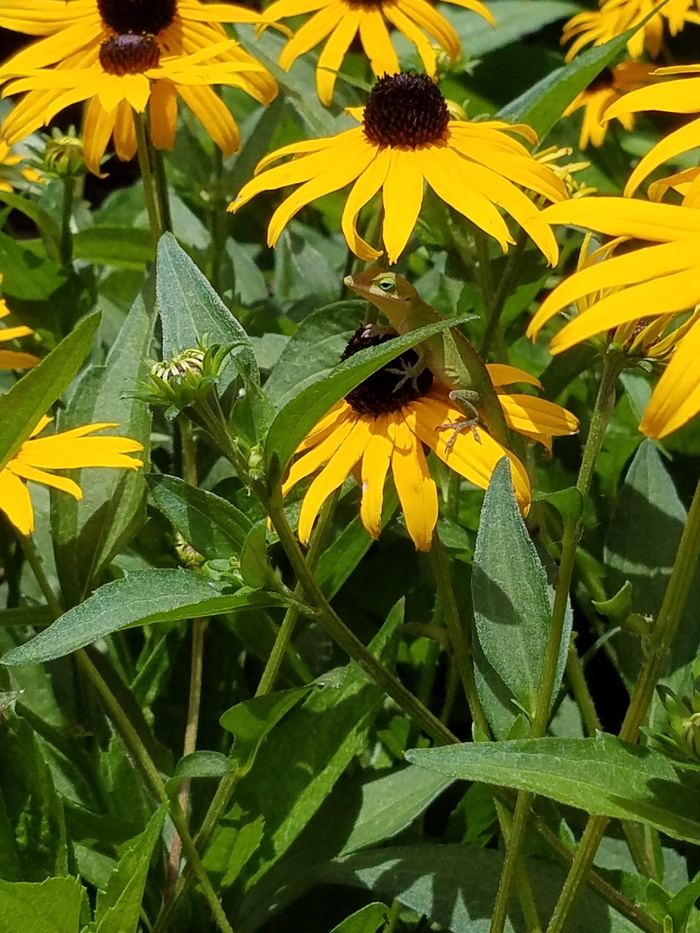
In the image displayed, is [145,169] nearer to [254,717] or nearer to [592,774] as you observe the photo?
[254,717]

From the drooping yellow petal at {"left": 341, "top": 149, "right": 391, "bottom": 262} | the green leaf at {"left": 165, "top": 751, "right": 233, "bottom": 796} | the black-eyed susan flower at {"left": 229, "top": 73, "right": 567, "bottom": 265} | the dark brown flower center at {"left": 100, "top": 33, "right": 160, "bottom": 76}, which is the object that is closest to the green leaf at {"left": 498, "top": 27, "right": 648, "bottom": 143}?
the black-eyed susan flower at {"left": 229, "top": 73, "right": 567, "bottom": 265}

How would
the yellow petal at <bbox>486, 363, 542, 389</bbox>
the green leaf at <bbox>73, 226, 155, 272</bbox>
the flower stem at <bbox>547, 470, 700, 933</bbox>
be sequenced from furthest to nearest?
the green leaf at <bbox>73, 226, 155, 272</bbox>, the yellow petal at <bbox>486, 363, 542, 389</bbox>, the flower stem at <bbox>547, 470, 700, 933</bbox>

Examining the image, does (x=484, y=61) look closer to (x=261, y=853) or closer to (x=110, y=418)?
(x=110, y=418)

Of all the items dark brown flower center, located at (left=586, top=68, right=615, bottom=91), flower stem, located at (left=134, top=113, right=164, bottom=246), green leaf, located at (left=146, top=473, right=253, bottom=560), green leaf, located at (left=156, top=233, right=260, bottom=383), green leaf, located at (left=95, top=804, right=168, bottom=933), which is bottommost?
green leaf, located at (left=95, top=804, right=168, bottom=933)

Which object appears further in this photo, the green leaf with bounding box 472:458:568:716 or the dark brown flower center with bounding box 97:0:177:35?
the dark brown flower center with bounding box 97:0:177:35

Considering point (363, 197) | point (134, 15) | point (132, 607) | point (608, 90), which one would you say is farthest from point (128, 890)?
point (608, 90)

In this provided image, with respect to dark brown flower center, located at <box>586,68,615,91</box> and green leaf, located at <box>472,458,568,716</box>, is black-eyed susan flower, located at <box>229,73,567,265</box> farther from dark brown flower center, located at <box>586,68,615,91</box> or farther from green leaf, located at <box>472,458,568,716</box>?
dark brown flower center, located at <box>586,68,615,91</box>

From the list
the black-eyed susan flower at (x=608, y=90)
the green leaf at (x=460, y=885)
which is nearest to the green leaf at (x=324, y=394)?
the green leaf at (x=460, y=885)

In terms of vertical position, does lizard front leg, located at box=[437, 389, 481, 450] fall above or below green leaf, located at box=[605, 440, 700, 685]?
above
